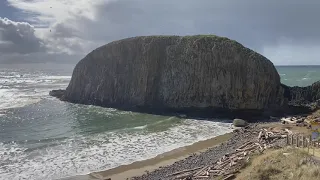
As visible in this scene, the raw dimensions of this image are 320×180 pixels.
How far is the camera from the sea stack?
5841 centimetres

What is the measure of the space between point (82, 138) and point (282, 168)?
26234 mm

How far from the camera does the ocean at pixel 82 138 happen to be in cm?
2897

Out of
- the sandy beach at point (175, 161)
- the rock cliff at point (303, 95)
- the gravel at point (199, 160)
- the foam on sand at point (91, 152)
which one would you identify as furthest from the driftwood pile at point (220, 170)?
the rock cliff at point (303, 95)

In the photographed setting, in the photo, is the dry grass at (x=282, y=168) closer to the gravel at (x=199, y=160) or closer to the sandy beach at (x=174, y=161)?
the gravel at (x=199, y=160)

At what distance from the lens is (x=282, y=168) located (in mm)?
19125

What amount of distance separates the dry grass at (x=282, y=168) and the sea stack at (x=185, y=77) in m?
36.1

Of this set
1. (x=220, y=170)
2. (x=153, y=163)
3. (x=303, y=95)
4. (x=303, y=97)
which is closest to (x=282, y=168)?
(x=220, y=170)

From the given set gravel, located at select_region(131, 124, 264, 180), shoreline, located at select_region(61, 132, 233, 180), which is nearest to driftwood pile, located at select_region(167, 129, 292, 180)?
gravel, located at select_region(131, 124, 264, 180)

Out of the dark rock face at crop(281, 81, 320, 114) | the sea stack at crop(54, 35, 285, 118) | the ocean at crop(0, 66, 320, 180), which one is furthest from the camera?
the dark rock face at crop(281, 81, 320, 114)

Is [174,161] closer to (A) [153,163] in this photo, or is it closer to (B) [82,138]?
(A) [153,163]

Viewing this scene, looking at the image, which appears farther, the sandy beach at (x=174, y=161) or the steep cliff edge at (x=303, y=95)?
the steep cliff edge at (x=303, y=95)

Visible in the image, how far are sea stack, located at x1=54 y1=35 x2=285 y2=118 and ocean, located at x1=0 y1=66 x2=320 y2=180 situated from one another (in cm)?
770

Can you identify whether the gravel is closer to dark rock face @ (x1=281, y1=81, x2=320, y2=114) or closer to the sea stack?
the sea stack

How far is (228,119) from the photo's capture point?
172ft
